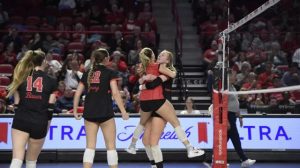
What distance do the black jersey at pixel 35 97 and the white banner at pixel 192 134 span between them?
4845 millimetres

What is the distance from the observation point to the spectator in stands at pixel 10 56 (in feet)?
55.1

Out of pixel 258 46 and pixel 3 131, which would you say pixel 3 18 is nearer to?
pixel 3 131

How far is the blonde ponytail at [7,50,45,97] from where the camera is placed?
7.51 meters

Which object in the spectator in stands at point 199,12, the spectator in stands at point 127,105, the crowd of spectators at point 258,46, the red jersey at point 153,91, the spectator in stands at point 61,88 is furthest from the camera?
the spectator in stands at point 199,12

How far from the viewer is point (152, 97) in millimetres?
9070

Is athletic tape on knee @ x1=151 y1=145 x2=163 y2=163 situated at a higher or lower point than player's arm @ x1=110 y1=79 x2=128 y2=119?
lower

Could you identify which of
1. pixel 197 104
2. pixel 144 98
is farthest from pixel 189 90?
pixel 144 98

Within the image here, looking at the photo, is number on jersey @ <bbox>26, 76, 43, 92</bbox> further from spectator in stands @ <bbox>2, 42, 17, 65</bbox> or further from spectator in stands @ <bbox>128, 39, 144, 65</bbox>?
spectator in stands @ <bbox>2, 42, 17, 65</bbox>

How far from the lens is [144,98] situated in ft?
30.0

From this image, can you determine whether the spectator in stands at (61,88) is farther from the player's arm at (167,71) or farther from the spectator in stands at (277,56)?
the spectator in stands at (277,56)

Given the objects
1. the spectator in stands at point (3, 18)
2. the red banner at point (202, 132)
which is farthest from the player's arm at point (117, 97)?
the spectator in stands at point (3, 18)

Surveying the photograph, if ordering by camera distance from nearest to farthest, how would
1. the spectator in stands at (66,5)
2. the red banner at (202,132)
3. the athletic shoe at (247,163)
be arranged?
the athletic shoe at (247,163), the red banner at (202,132), the spectator in stands at (66,5)

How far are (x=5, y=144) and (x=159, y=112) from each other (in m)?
4.50

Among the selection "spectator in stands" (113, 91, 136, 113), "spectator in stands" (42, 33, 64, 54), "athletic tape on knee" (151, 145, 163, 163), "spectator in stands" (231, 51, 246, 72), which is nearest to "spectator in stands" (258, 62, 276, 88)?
"spectator in stands" (231, 51, 246, 72)
